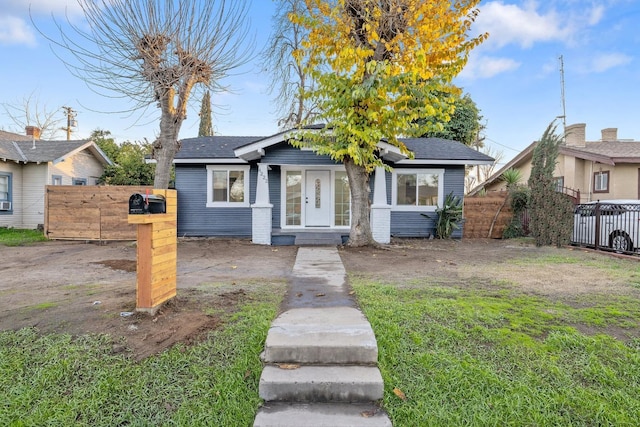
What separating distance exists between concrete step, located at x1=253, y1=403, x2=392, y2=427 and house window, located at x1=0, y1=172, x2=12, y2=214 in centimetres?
1799

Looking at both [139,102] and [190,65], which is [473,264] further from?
[139,102]

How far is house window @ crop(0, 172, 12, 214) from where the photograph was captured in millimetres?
14758

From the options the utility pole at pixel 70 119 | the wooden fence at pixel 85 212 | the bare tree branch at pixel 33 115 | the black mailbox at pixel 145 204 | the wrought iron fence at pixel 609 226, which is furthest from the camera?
the utility pole at pixel 70 119

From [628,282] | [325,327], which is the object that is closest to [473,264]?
[628,282]

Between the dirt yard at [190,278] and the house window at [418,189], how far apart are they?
2.03 m

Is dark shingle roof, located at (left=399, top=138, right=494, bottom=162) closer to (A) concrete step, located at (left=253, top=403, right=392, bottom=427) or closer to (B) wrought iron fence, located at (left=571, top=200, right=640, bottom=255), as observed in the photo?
(B) wrought iron fence, located at (left=571, top=200, right=640, bottom=255)

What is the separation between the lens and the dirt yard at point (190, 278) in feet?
11.4

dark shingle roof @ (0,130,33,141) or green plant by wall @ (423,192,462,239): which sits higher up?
dark shingle roof @ (0,130,33,141)

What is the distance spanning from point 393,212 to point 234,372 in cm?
1052

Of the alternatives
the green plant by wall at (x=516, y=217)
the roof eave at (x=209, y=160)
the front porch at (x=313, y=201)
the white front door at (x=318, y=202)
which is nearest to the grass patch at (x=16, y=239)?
the roof eave at (x=209, y=160)

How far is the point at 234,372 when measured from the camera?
8.89 ft

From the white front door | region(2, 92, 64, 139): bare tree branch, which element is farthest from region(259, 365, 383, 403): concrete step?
region(2, 92, 64, 139): bare tree branch

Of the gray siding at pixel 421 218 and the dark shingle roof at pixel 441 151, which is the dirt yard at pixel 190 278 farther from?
the dark shingle roof at pixel 441 151

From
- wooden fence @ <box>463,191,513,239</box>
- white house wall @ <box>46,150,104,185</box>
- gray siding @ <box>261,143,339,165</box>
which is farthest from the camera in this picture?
white house wall @ <box>46,150,104,185</box>
